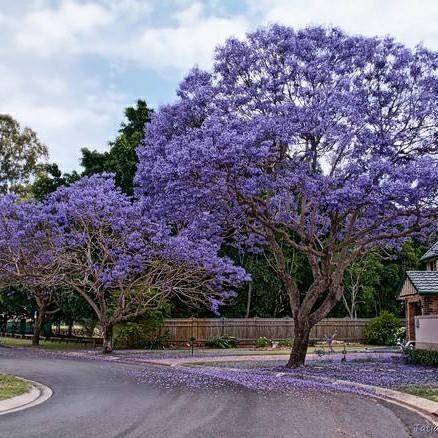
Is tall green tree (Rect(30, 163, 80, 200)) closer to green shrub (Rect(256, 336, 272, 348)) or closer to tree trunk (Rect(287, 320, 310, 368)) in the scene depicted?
green shrub (Rect(256, 336, 272, 348))

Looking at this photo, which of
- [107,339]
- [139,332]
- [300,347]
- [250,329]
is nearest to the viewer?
[300,347]

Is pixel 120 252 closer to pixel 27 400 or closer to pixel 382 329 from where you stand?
pixel 27 400

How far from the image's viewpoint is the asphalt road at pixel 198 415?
30.7 ft

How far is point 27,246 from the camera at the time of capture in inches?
1093

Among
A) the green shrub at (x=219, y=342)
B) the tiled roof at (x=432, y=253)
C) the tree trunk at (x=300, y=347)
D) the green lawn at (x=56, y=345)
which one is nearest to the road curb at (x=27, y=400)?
the tree trunk at (x=300, y=347)

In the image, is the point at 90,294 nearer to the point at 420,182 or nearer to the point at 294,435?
the point at 420,182

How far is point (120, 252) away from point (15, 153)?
Answer: 27866 mm

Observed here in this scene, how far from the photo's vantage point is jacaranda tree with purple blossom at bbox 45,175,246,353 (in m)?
26.8

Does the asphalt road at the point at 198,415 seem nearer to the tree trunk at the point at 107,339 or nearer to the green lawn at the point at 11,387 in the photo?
the green lawn at the point at 11,387

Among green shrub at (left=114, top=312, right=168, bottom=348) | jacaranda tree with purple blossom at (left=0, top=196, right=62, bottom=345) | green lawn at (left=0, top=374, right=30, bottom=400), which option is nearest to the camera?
green lawn at (left=0, top=374, right=30, bottom=400)

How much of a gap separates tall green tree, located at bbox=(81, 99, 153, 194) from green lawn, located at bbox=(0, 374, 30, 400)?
755 inches

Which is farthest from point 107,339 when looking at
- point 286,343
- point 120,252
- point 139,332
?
point 286,343

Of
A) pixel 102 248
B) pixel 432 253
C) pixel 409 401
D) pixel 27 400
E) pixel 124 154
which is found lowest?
pixel 27 400

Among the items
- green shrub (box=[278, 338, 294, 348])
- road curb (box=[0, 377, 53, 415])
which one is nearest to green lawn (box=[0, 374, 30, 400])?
road curb (box=[0, 377, 53, 415])
